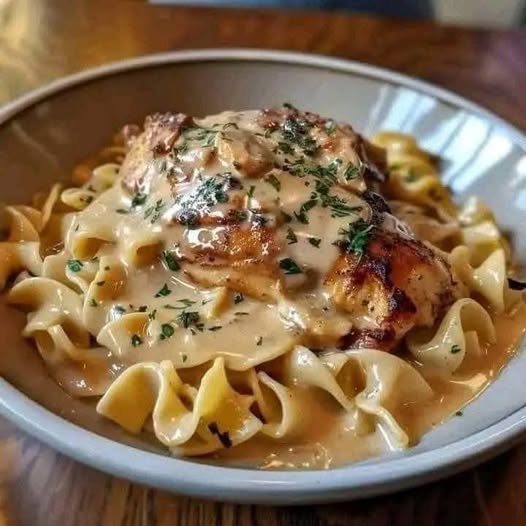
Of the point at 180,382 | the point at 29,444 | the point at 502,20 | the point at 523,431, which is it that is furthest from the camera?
the point at 502,20

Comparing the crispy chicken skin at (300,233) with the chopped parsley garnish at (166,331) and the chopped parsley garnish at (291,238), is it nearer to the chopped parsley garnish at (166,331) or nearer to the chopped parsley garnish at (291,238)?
the chopped parsley garnish at (291,238)

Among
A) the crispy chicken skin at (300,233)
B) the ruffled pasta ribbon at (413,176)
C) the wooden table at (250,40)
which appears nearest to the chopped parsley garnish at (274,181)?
the crispy chicken skin at (300,233)

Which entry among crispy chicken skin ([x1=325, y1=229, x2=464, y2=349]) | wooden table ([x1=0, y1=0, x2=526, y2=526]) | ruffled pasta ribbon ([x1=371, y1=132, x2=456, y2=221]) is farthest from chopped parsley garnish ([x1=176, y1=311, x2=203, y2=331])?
wooden table ([x1=0, y1=0, x2=526, y2=526])

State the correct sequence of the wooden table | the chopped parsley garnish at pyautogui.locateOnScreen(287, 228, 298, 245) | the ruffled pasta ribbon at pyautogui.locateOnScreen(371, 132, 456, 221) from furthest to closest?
the wooden table → the ruffled pasta ribbon at pyautogui.locateOnScreen(371, 132, 456, 221) → the chopped parsley garnish at pyautogui.locateOnScreen(287, 228, 298, 245)

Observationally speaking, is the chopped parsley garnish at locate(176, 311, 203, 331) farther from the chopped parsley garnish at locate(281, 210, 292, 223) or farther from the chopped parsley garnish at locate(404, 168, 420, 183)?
the chopped parsley garnish at locate(404, 168, 420, 183)

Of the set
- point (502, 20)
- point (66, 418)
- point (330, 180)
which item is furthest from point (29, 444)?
point (502, 20)

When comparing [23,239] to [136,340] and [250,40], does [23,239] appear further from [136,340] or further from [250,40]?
[250,40]

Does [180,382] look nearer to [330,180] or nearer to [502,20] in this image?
[330,180]

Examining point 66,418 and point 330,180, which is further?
point 330,180

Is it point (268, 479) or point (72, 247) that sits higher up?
point (268, 479)
